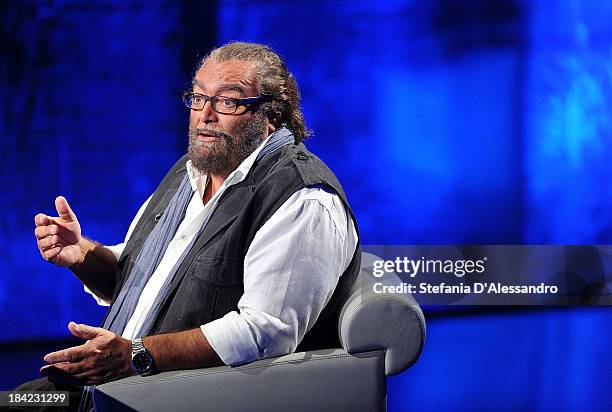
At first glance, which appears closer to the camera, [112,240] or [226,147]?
[226,147]

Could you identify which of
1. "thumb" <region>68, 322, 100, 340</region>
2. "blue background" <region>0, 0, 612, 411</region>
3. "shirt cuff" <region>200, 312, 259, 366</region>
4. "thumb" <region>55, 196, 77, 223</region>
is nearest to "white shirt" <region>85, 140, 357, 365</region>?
"shirt cuff" <region>200, 312, 259, 366</region>

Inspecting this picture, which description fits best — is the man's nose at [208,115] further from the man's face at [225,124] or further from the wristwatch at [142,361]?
the wristwatch at [142,361]

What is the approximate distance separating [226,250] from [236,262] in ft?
0.14

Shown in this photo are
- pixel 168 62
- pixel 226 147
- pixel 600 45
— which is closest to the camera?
pixel 226 147

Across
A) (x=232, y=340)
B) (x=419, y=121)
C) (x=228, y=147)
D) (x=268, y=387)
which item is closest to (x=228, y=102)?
(x=228, y=147)

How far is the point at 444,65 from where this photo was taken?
4090 mm

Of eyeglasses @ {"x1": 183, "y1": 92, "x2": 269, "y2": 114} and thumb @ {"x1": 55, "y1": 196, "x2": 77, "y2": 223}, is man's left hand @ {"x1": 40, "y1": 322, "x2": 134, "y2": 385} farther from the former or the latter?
eyeglasses @ {"x1": 183, "y1": 92, "x2": 269, "y2": 114}

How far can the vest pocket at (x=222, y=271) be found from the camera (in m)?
2.67

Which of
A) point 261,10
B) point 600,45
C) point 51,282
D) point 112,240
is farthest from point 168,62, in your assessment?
point 600,45

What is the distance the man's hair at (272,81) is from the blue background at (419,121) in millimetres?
1057

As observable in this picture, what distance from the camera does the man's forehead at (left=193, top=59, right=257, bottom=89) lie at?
9.79 ft

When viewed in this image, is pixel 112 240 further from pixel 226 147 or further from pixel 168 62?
pixel 226 147

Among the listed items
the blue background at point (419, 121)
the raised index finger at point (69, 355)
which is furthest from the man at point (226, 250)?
the blue background at point (419, 121)

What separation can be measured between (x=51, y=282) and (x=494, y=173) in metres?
2.02
